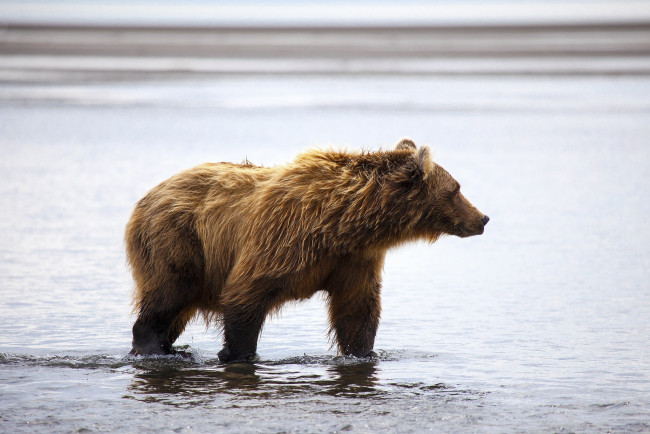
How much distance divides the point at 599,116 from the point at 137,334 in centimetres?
2236

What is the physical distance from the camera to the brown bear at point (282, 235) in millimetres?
6703

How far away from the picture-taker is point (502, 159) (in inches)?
762

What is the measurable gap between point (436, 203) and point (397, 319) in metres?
1.70

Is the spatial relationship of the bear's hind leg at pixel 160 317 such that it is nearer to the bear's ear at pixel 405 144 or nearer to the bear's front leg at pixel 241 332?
the bear's front leg at pixel 241 332

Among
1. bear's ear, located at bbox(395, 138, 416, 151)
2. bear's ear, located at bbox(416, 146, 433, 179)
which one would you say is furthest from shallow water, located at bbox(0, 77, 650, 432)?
bear's ear, located at bbox(395, 138, 416, 151)

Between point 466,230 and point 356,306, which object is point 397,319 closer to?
point 356,306

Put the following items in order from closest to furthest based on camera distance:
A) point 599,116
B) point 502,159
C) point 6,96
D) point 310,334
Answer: point 310,334, point 502,159, point 599,116, point 6,96

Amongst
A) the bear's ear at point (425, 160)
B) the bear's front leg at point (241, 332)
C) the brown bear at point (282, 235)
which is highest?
the bear's ear at point (425, 160)

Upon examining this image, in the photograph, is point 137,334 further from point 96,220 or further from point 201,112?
point 201,112

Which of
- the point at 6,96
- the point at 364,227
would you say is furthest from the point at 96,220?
the point at 6,96

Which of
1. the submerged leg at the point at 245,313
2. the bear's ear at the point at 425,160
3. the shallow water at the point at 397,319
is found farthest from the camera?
the bear's ear at the point at 425,160

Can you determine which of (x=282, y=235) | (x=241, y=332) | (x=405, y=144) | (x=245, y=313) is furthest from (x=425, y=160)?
(x=241, y=332)

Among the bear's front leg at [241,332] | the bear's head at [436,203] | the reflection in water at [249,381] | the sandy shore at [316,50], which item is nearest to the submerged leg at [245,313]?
the bear's front leg at [241,332]

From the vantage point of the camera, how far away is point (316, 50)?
46188 millimetres
